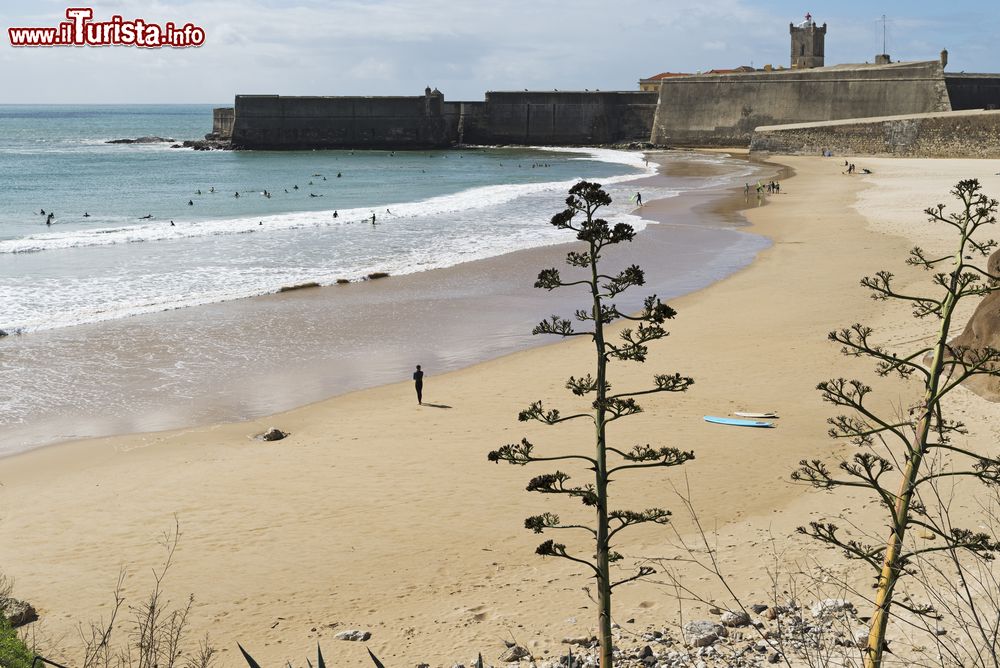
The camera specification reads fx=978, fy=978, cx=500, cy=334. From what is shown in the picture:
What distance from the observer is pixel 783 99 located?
58281 millimetres

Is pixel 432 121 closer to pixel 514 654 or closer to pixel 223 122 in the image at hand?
pixel 223 122

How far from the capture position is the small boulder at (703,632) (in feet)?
19.6

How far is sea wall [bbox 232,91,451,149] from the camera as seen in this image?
2714 inches

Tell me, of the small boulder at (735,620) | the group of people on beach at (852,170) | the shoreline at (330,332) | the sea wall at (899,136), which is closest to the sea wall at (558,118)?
the sea wall at (899,136)

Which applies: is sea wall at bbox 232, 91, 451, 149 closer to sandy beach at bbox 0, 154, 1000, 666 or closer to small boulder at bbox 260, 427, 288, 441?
sandy beach at bbox 0, 154, 1000, 666

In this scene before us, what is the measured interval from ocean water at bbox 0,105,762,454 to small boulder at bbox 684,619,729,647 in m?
7.31

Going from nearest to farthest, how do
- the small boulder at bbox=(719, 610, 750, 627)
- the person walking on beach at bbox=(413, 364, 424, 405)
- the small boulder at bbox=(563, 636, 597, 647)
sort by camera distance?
the small boulder at bbox=(719, 610, 750, 627), the small boulder at bbox=(563, 636, 597, 647), the person walking on beach at bbox=(413, 364, 424, 405)

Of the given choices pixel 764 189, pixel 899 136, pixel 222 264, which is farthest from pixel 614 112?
pixel 222 264

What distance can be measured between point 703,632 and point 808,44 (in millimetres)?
76157

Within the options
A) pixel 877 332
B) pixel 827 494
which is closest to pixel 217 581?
pixel 827 494

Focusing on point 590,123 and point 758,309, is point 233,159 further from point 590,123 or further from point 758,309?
point 758,309

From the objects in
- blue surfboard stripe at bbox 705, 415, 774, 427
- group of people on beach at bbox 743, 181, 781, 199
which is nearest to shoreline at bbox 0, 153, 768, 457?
blue surfboard stripe at bbox 705, 415, 774, 427

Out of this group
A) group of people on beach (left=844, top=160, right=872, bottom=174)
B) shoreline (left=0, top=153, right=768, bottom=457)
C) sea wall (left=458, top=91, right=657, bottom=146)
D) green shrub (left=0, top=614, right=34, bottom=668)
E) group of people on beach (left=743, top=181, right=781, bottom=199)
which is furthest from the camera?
sea wall (left=458, top=91, right=657, bottom=146)

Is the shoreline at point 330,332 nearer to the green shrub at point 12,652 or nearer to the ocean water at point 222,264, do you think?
the ocean water at point 222,264
